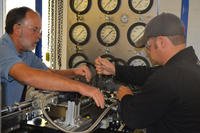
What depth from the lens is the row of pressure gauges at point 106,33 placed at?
2.36 meters

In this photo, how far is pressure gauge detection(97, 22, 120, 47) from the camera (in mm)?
2400

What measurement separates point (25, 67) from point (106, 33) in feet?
3.62

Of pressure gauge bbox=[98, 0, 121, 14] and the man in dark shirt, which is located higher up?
pressure gauge bbox=[98, 0, 121, 14]

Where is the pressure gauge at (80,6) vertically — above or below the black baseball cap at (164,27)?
above

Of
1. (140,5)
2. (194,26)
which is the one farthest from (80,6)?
(194,26)

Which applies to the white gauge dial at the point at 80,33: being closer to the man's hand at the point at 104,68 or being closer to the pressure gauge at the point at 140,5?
the pressure gauge at the point at 140,5

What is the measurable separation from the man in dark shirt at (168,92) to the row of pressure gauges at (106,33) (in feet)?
2.81

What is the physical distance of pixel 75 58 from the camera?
2492mm

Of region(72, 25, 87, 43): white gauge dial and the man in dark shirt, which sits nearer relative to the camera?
the man in dark shirt

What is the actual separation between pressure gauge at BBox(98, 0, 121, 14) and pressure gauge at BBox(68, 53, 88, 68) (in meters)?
0.40

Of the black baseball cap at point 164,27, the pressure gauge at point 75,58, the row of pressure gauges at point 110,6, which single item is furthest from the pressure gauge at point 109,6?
the black baseball cap at point 164,27

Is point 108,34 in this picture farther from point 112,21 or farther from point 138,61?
point 138,61

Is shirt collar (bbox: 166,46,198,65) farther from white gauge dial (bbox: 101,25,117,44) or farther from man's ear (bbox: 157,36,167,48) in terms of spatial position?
white gauge dial (bbox: 101,25,117,44)

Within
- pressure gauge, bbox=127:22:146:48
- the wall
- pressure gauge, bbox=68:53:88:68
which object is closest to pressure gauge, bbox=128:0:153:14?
pressure gauge, bbox=127:22:146:48
